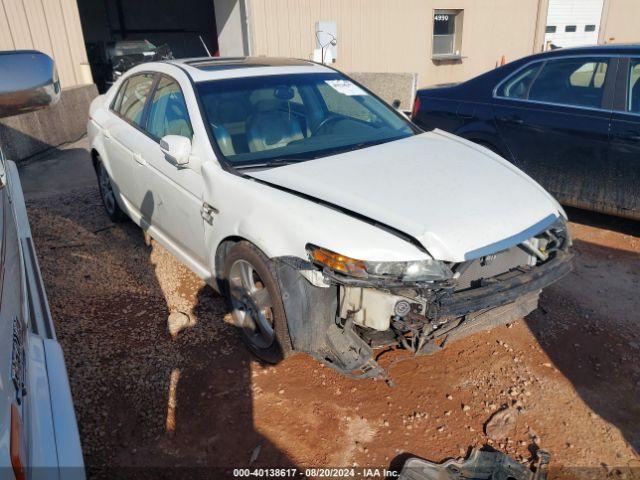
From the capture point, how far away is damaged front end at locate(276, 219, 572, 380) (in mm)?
2385

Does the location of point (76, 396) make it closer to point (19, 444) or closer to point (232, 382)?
point (232, 382)

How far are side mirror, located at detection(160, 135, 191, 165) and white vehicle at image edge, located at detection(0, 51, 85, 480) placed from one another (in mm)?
917

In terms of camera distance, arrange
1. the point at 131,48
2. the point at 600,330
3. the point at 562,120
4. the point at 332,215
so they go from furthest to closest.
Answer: the point at 131,48 → the point at 562,120 → the point at 600,330 → the point at 332,215

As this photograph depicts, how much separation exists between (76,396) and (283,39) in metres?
10.1

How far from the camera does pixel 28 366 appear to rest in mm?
1540

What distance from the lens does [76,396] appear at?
288 centimetres

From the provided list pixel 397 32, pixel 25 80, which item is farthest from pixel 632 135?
pixel 397 32

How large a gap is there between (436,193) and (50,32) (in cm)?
909

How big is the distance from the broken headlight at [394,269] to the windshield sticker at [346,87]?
196 cm

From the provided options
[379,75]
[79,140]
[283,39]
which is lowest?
[79,140]

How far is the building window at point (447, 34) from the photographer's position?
13.7 metres

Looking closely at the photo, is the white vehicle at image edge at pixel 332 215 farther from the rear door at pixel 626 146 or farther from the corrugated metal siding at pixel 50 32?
the corrugated metal siding at pixel 50 32

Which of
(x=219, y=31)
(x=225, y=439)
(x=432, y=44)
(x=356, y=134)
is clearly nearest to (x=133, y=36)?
(x=219, y=31)

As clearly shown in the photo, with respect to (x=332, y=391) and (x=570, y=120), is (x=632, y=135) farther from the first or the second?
(x=332, y=391)
